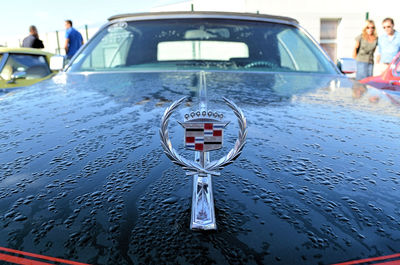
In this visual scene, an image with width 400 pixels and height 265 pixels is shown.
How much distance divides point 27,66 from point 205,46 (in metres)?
4.39

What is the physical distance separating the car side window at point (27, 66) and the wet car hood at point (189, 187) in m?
4.57

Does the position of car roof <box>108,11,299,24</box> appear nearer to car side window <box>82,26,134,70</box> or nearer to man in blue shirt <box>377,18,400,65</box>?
car side window <box>82,26,134,70</box>

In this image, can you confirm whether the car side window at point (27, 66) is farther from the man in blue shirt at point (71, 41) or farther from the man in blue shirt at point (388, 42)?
the man in blue shirt at point (388, 42)

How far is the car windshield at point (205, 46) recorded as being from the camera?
8.19ft

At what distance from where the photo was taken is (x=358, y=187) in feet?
2.68

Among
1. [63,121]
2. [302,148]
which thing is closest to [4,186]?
[63,121]

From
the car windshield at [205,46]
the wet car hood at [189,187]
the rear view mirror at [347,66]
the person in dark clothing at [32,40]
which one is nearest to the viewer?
the wet car hood at [189,187]

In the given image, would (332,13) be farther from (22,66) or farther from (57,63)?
(57,63)

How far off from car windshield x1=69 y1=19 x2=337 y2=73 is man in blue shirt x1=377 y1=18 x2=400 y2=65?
4.31 metres

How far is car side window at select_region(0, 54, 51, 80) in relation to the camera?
541cm

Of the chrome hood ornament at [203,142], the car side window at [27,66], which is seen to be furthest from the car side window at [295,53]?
the car side window at [27,66]

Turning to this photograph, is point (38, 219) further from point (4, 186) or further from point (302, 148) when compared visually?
point (302, 148)

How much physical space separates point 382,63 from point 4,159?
6.84 metres

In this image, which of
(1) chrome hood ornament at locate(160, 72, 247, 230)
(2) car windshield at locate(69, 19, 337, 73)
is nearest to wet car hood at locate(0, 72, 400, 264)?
(1) chrome hood ornament at locate(160, 72, 247, 230)
